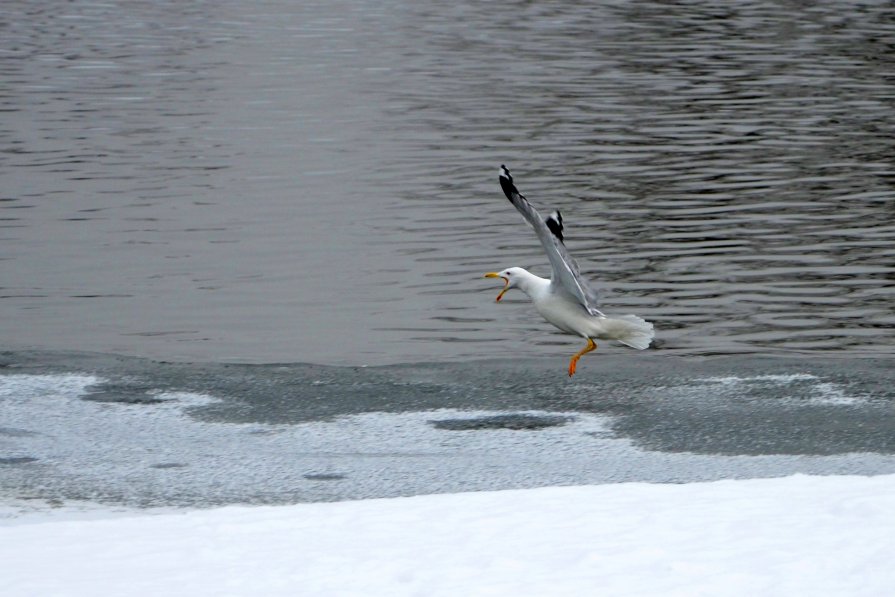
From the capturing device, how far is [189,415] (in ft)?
30.8

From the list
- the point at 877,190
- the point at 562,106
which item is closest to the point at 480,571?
the point at 877,190

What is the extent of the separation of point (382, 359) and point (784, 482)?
4.23 metres

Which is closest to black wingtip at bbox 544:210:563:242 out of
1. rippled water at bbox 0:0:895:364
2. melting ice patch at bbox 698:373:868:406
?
melting ice patch at bbox 698:373:868:406

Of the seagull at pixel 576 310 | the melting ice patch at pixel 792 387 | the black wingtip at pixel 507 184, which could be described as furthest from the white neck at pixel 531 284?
the melting ice patch at pixel 792 387

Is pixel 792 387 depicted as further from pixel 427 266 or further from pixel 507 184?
pixel 427 266

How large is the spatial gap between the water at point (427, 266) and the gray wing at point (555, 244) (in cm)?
A: 70

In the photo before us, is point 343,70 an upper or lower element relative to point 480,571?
lower

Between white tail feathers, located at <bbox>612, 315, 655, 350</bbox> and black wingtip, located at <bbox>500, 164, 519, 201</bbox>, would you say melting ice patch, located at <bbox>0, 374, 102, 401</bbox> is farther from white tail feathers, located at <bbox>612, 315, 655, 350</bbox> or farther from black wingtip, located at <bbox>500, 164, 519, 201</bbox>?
white tail feathers, located at <bbox>612, 315, 655, 350</bbox>

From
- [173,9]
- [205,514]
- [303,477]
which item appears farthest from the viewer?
[173,9]

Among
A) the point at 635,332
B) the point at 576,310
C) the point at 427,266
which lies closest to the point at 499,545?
the point at 576,310

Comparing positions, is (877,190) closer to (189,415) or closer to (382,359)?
(382,359)

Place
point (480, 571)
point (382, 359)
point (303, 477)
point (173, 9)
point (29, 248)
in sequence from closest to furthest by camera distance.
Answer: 1. point (480, 571)
2. point (303, 477)
3. point (382, 359)
4. point (29, 248)
5. point (173, 9)

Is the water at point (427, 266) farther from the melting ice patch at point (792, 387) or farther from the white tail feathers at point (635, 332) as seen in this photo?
the white tail feathers at point (635, 332)

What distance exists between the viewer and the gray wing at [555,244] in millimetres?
8438
